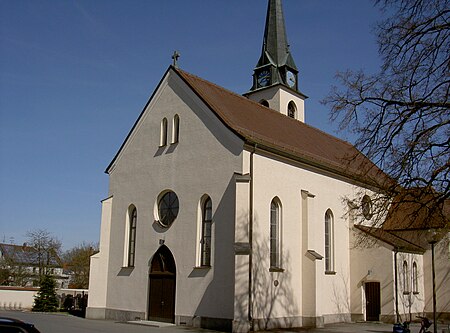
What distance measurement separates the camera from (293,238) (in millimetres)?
21531

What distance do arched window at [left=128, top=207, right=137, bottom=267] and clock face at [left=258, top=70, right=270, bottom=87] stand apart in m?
15.0

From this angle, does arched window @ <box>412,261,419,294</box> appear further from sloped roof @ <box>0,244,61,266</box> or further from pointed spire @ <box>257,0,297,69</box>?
sloped roof @ <box>0,244,61,266</box>

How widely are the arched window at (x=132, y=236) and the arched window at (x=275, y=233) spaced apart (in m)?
6.58

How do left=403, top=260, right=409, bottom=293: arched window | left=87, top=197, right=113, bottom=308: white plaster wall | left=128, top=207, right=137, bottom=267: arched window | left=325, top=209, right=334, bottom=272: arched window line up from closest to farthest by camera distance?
left=128, top=207, right=137, bottom=267: arched window → left=87, top=197, right=113, bottom=308: white plaster wall → left=325, top=209, right=334, bottom=272: arched window → left=403, top=260, right=409, bottom=293: arched window

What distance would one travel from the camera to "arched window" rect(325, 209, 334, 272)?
2448cm

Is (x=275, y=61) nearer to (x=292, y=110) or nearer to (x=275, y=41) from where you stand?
(x=275, y=41)

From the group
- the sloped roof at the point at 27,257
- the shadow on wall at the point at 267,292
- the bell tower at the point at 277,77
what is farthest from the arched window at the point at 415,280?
the sloped roof at the point at 27,257

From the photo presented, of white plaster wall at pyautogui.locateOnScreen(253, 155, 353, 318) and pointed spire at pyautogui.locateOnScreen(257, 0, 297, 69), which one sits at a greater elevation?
pointed spire at pyautogui.locateOnScreen(257, 0, 297, 69)

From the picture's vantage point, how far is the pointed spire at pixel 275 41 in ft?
115

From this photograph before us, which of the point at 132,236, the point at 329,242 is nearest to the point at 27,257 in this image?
the point at 132,236

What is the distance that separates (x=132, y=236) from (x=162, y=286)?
3.38 metres

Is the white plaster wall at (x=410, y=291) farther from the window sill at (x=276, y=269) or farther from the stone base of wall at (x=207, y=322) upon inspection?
the stone base of wall at (x=207, y=322)

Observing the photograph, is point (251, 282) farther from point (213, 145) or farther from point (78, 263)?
point (78, 263)

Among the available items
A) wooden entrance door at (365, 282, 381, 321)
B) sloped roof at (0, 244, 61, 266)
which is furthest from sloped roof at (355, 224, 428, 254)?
sloped roof at (0, 244, 61, 266)
